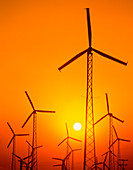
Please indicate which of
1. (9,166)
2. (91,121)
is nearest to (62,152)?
(9,166)

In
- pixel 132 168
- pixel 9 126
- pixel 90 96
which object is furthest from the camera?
pixel 132 168

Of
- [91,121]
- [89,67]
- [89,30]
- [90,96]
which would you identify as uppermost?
[89,30]

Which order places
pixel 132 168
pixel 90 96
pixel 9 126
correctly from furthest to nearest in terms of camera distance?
1. pixel 132 168
2. pixel 9 126
3. pixel 90 96

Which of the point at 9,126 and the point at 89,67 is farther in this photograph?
the point at 9,126

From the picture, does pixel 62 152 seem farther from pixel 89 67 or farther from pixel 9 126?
pixel 89 67

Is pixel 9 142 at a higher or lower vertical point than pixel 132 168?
higher

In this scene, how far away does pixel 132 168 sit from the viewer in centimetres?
3241

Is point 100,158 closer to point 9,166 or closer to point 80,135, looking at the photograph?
point 80,135

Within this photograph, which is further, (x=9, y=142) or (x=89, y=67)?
(x=9, y=142)

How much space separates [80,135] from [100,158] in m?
3.41

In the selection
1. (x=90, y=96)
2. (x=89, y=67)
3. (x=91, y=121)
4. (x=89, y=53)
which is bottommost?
(x=91, y=121)

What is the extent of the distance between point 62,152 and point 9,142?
20.7 feet

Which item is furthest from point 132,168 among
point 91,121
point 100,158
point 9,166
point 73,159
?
point 91,121

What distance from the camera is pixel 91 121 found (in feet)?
49.4
